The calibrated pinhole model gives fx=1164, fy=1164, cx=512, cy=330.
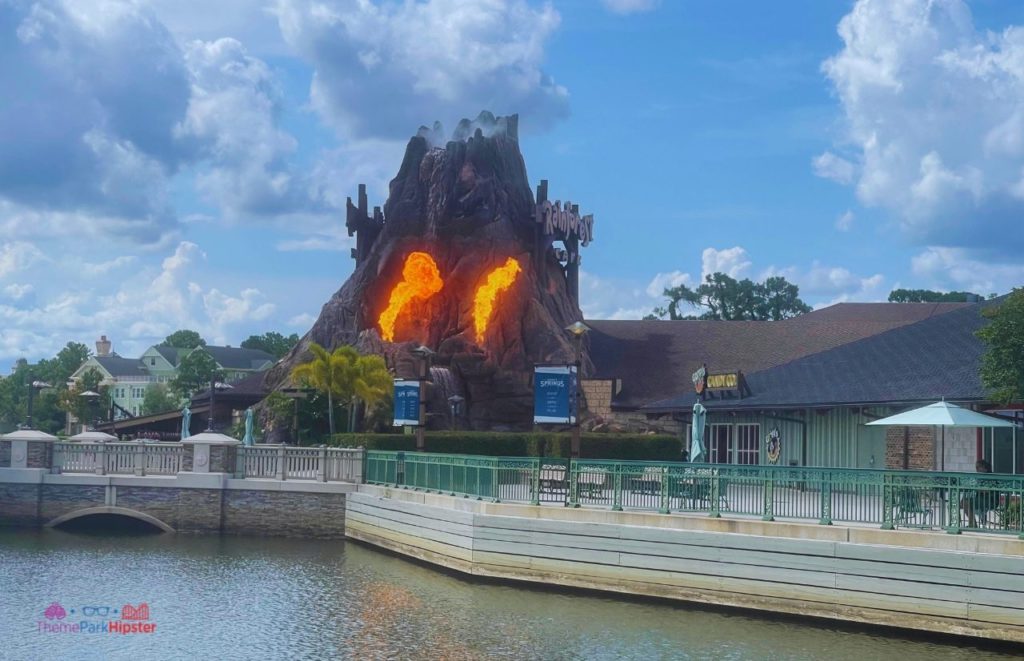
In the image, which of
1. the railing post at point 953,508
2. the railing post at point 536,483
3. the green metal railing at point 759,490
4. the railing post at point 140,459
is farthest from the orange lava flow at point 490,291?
the railing post at point 953,508

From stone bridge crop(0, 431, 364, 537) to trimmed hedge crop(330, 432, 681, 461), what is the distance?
5.70 meters

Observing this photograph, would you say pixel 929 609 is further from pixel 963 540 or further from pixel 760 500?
pixel 760 500

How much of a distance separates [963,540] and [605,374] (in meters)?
53.7

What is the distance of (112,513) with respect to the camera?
1523 inches

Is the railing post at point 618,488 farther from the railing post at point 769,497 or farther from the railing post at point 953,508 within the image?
the railing post at point 953,508

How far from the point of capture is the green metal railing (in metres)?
21.0

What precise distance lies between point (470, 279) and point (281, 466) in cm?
4048

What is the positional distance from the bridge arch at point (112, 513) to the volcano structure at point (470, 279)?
32.5 m

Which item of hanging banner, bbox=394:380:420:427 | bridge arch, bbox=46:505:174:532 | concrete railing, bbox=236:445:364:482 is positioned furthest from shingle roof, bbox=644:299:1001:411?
bridge arch, bbox=46:505:174:532

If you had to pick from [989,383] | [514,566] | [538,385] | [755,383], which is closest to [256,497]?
[538,385]

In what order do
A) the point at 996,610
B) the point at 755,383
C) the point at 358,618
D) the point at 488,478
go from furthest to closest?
the point at 755,383 → the point at 488,478 → the point at 358,618 → the point at 996,610

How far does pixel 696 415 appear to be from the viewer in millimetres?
32219

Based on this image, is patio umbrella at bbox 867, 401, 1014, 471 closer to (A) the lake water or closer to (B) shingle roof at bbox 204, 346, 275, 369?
(A) the lake water

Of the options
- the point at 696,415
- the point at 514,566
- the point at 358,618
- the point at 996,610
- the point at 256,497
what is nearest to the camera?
the point at 996,610
